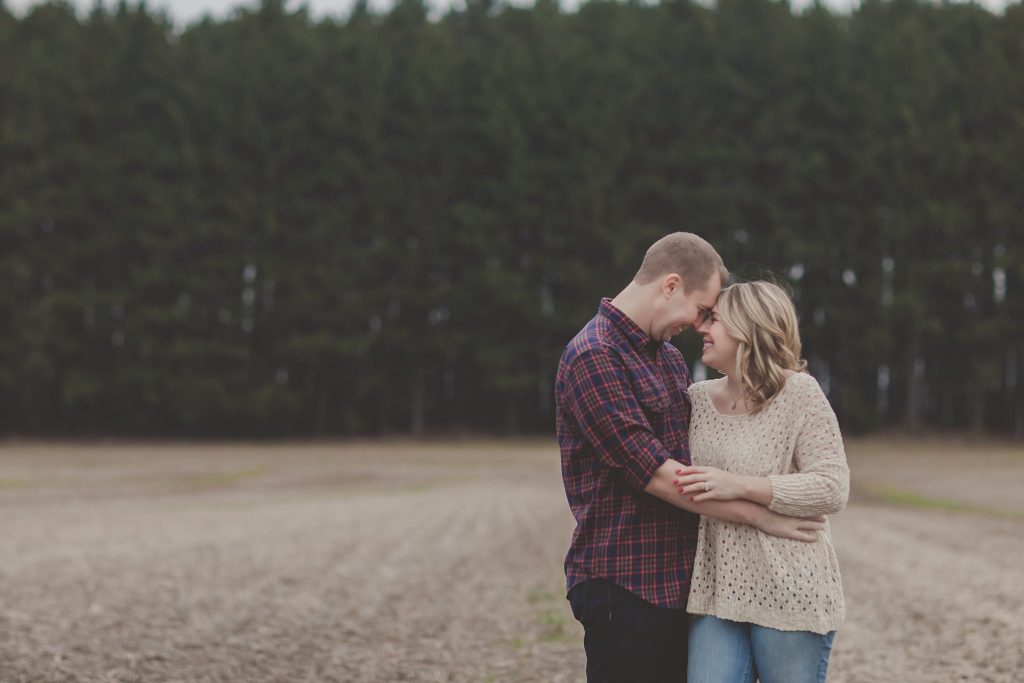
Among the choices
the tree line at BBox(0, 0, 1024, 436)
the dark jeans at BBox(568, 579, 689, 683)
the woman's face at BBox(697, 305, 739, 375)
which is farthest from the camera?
the tree line at BBox(0, 0, 1024, 436)

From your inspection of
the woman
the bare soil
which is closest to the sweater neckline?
the woman

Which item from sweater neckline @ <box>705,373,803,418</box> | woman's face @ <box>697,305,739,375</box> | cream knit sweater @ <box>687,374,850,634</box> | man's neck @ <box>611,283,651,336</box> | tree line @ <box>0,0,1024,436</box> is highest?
tree line @ <box>0,0,1024,436</box>

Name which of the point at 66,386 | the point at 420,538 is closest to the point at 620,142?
the point at 66,386

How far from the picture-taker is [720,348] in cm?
327

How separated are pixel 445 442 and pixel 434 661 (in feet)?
120

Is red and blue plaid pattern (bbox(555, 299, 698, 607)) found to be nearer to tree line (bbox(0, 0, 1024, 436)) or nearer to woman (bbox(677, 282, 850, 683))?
woman (bbox(677, 282, 850, 683))

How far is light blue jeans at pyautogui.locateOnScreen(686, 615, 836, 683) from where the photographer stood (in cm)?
311

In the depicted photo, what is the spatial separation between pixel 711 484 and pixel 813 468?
0.36m

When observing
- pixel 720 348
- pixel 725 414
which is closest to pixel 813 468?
pixel 725 414

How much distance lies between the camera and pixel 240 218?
1718 inches

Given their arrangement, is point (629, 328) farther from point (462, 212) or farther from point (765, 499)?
point (462, 212)

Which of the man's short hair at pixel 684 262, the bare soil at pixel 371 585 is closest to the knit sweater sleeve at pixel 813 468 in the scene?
the man's short hair at pixel 684 262

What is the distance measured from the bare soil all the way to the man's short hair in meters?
4.13

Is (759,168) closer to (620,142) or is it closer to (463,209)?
(620,142)
